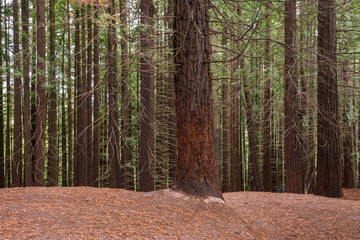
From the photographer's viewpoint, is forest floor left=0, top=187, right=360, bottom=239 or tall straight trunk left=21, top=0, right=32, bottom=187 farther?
tall straight trunk left=21, top=0, right=32, bottom=187

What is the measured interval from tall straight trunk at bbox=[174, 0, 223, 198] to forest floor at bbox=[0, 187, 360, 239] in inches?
15.1

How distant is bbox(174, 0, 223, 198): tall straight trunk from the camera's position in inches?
233

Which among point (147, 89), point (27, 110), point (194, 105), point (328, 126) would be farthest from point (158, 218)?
point (27, 110)

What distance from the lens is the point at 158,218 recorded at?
4859 millimetres

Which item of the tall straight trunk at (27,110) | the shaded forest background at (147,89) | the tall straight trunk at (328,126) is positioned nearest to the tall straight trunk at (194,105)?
the shaded forest background at (147,89)

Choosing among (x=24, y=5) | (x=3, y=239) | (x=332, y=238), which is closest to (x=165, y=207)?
(x=3, y=239)

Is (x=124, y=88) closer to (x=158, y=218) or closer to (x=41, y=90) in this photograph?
(x=41, y=90)

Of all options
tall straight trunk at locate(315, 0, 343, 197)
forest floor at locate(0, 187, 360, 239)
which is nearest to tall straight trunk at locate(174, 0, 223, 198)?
forest floor at locate(0, 187, 360, 239)

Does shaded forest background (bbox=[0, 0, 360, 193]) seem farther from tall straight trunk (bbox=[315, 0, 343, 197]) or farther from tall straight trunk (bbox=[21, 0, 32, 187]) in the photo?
tall straight trunk (bbox=[315, 0, 343, 197])

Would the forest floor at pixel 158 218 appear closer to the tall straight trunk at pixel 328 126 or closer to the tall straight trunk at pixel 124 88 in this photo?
the tall straight trunk at pixel 124 88

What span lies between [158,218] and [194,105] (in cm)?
→ 218

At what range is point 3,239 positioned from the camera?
354 cm

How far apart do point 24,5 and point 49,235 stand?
12.4 metres

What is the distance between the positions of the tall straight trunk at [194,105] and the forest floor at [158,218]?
0.38m
